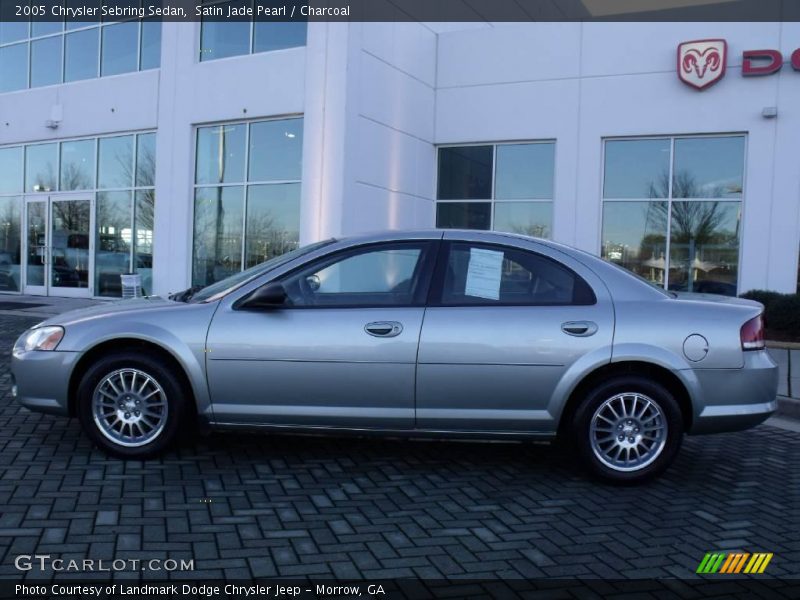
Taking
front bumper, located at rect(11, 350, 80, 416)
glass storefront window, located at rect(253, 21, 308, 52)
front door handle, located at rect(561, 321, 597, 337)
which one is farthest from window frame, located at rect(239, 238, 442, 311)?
glass storefront window, located at rect(253, 21, 308, 52)

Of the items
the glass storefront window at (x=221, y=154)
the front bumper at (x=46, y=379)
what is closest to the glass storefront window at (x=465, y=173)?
the glass storefront window at (x=221, y=154)

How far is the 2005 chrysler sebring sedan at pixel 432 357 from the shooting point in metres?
4.66

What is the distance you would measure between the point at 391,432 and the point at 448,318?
82cm

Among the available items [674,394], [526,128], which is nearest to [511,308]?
[674,394]

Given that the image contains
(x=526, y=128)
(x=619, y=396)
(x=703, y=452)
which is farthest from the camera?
(x=526, y=128)

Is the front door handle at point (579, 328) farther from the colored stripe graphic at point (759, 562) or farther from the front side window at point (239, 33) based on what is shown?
the front side window at point (239, 33)

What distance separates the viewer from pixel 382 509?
4.20 metres

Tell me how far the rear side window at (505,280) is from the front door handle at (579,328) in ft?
0.49

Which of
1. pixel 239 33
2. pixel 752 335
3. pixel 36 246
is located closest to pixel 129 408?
pixel 752 335

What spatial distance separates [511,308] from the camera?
4.75 m

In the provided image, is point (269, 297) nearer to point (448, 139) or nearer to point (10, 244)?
point (448, 139)

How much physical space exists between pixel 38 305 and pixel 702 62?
14521 mm

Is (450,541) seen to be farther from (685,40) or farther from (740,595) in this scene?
(685,40)

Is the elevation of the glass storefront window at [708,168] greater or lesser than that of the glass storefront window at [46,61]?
lesser
